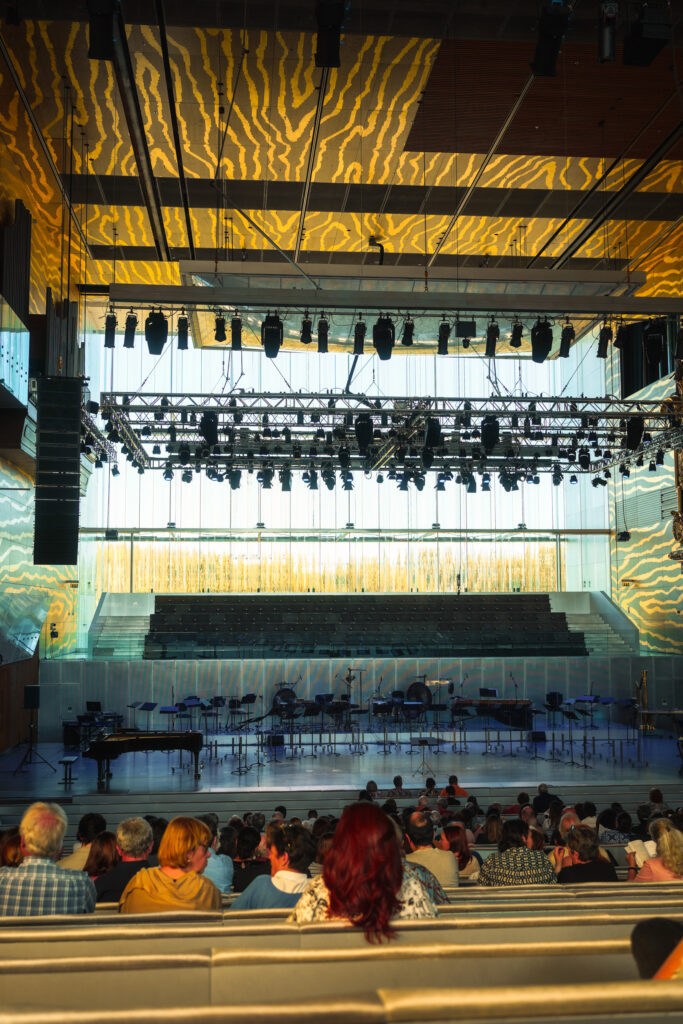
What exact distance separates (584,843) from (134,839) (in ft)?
7.88

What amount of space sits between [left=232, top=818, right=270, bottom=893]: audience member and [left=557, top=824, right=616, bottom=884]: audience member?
1.78 metres

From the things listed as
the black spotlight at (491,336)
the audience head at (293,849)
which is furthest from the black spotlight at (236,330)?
the audience head at (293,849)

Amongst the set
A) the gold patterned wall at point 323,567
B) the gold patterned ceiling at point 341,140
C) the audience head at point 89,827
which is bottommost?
the audience head at point 89,827

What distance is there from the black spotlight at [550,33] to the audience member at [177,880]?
583 cm

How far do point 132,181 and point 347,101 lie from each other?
158 inches

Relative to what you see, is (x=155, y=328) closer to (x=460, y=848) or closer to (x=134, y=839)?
(x=460, y=848)

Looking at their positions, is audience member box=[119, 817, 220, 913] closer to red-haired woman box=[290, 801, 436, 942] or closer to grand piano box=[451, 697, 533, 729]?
red-haired woman box=[290, 801, 436, 942]

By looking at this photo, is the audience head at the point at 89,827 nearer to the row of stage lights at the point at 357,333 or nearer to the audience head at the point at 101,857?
the audience head at the point at 101,857

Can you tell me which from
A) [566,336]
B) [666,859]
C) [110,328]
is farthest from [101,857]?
[566,336]

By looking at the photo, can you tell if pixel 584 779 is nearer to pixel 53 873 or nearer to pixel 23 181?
pixel 53 873

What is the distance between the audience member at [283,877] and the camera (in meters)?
3.26

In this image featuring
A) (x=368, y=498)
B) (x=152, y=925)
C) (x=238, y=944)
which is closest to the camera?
(x=238, y=944)

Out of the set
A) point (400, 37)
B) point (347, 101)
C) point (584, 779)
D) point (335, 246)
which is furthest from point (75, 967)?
point (335, 246)

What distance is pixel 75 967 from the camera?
167 centimetres
